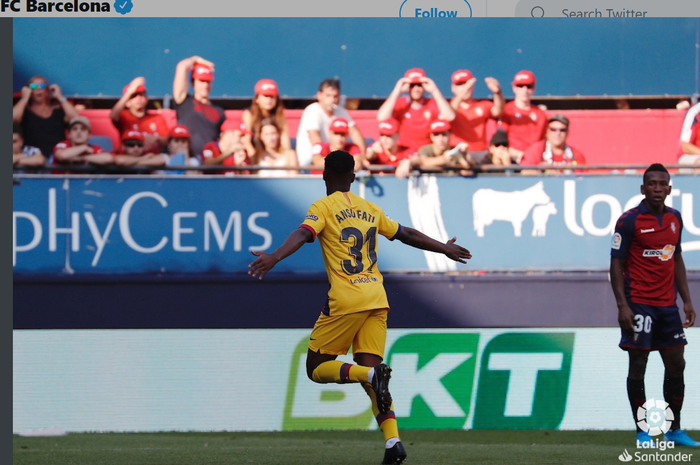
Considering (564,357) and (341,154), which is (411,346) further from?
(341,154)

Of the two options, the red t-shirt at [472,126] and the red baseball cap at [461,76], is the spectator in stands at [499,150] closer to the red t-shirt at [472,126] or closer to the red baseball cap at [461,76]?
the red t-shirt at [472,126]

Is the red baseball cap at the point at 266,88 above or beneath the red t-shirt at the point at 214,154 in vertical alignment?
above

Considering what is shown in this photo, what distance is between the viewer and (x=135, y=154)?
28.0 feet

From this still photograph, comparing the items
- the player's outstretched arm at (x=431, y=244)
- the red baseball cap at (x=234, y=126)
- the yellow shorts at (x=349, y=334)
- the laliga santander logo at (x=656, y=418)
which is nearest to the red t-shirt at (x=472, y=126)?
the red baseball cap at (x=234, y=126)

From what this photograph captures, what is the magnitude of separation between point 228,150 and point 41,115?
6.11 feet

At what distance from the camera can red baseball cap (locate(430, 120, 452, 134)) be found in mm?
8586

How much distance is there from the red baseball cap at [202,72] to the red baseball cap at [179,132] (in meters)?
0.62

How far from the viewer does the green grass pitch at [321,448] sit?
17.5 feet

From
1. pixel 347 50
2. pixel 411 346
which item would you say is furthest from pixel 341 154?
pixel 347 50

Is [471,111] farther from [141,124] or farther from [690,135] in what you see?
[141,124]

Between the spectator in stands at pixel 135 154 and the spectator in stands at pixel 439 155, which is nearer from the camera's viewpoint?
the spectator in stands at pixel 135 154

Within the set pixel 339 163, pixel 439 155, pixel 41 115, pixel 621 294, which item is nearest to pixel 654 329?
pixel 621 294

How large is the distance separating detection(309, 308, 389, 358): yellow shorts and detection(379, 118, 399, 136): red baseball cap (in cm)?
435

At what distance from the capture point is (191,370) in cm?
809
